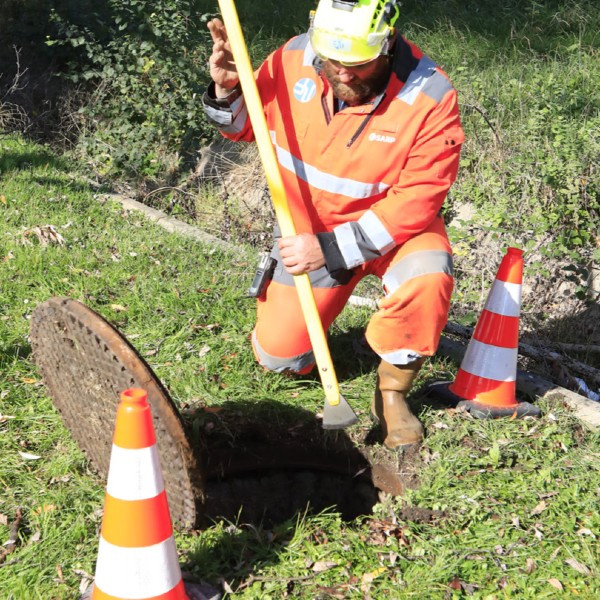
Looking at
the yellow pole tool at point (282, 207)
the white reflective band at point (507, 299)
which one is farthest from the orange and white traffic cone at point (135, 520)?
the white reflective band at point (507, 299)

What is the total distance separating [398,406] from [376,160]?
1.09 meters

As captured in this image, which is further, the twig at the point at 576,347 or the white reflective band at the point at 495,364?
the twig at the point at 576,347

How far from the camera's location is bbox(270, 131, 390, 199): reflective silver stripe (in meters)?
3.75

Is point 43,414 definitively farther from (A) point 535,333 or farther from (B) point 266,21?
(B) point 266,21

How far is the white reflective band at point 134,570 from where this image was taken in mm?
2523

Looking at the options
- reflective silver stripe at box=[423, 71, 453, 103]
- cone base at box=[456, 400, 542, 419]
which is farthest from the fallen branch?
Result: reflective silver stripe at box=[423, 71, 453, 103]

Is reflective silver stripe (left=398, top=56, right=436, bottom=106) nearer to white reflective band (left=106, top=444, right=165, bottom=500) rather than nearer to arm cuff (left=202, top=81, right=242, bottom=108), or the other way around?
arm cuff (left=202, top=81, right=242, bottom=108)

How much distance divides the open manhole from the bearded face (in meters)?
1.41

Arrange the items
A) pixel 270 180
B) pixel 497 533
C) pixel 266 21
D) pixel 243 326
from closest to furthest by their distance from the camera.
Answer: pixel 497 533 < pixel 270 180 < pixel 243 326 < pixel 266 21

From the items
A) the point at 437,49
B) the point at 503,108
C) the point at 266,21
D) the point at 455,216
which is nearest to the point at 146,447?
the point at 455,216

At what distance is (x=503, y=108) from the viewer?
6426mm

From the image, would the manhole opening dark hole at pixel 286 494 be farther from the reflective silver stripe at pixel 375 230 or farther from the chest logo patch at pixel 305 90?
the chest logo patch at pixel 305 90

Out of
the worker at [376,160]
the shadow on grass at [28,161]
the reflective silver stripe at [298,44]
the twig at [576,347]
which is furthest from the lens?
the shadow on grass at [28,161]

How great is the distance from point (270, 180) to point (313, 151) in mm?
363
